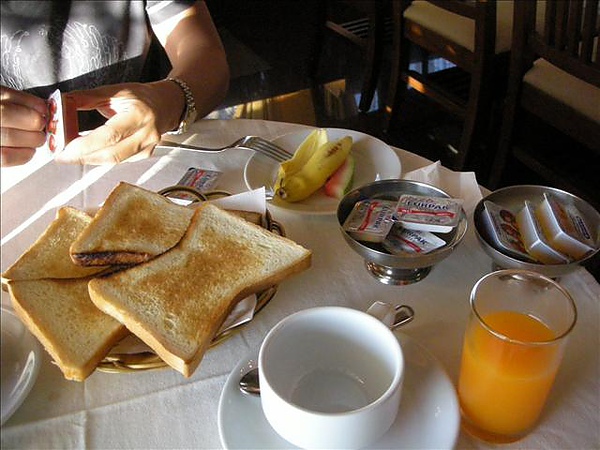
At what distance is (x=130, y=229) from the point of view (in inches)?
30.5

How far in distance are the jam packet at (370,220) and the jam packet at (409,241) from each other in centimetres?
1

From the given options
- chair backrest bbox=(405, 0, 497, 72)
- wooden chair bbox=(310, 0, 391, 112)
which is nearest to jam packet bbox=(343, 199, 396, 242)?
chair backrest bbox=(405, 0, 497, 72)

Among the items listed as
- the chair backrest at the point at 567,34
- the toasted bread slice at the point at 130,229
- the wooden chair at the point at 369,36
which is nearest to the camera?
the toasted bread slice at the point at 130,229

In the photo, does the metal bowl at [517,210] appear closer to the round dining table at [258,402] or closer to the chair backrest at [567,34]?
the round dining table at [258,402]

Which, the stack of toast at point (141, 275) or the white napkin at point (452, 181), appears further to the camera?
the white napkin at point (452, 181)

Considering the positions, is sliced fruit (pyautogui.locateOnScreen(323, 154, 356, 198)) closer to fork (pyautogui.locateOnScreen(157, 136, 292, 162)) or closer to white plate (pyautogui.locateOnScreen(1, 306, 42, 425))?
fork (pyautogui.locateOnScreen(157, 136, 292, 162))

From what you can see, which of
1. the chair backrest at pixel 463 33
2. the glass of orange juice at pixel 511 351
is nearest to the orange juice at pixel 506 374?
the glass of orange juice at pixel 511 351

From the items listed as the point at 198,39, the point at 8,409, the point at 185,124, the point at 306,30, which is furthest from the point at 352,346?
the point at 306,30

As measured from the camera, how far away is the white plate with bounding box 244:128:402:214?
878 millimetres

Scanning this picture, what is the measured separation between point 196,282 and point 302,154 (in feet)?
1.12

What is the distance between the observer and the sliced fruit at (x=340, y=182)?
90cm

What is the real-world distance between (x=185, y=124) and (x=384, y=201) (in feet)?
1.42

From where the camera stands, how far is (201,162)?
962 mm

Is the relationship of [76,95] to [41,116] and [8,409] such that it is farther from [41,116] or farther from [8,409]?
[8,409]
